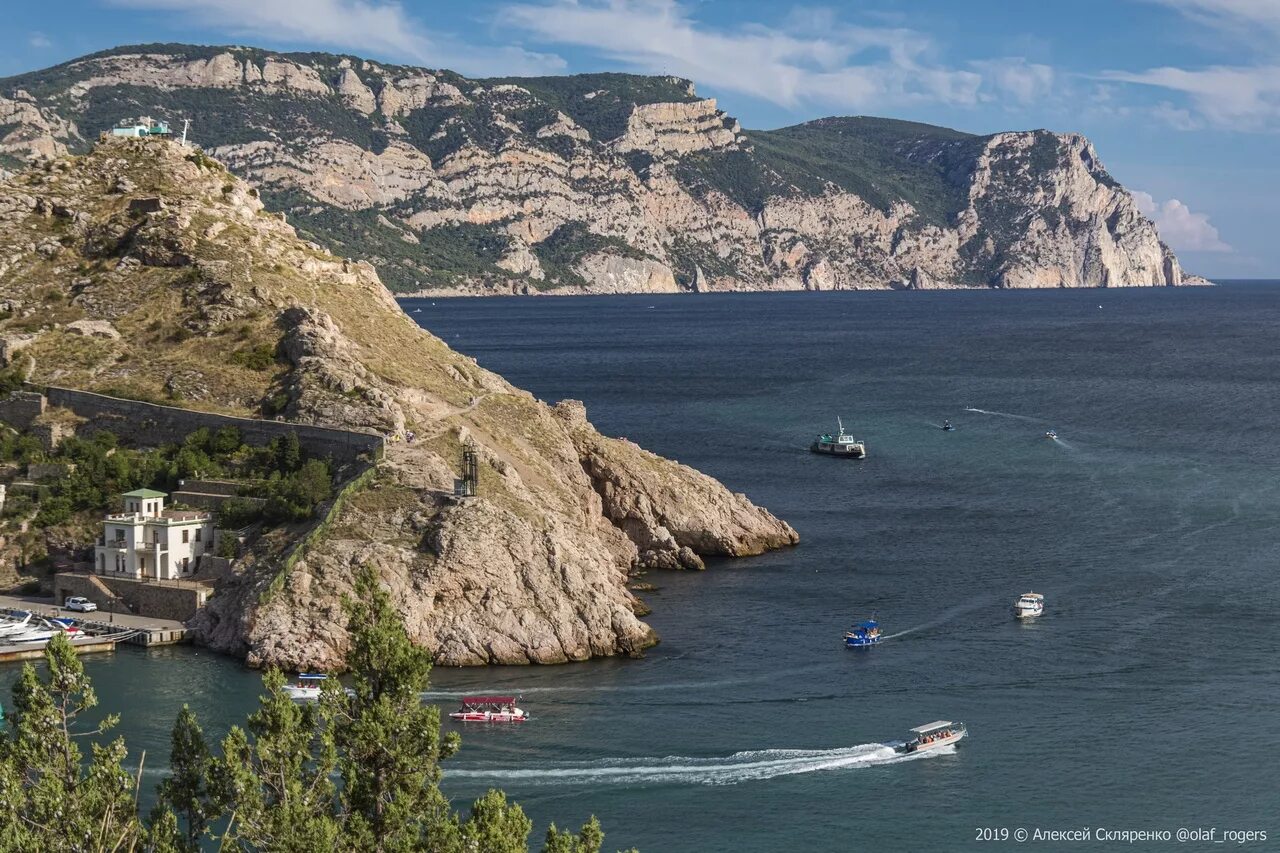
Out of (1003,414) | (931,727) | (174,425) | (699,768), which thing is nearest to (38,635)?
(174,425)

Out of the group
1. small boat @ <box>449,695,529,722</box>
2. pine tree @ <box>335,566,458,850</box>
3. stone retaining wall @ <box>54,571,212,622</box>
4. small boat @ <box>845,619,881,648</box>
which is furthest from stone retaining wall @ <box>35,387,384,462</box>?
pine tree @ <box>335,566,458,850</box>

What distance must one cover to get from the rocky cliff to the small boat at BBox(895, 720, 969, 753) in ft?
56.5

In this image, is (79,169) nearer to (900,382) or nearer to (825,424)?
(825,424)

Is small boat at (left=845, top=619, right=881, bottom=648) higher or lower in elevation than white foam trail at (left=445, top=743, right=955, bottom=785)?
higher

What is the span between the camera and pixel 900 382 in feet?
640

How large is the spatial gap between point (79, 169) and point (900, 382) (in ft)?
361

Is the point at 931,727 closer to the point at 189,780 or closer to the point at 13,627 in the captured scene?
the point at 189,780

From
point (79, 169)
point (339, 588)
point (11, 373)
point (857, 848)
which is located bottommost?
point (857, 848)

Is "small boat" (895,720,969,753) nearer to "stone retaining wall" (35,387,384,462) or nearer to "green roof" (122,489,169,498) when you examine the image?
"stone retaining wall" (35,387,384,462)

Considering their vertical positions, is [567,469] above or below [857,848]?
above

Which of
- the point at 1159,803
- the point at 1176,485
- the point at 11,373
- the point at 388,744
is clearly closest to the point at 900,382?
the point at 1176,485

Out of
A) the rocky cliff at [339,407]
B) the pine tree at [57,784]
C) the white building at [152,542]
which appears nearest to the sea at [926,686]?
the rocky cliff at [339,407]

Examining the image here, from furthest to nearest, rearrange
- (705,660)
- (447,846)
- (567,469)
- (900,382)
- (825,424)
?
(900,382) < (825,424) < (567,469) < (705,660) < (447,846)

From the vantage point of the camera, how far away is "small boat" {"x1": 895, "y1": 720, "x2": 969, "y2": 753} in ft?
194
